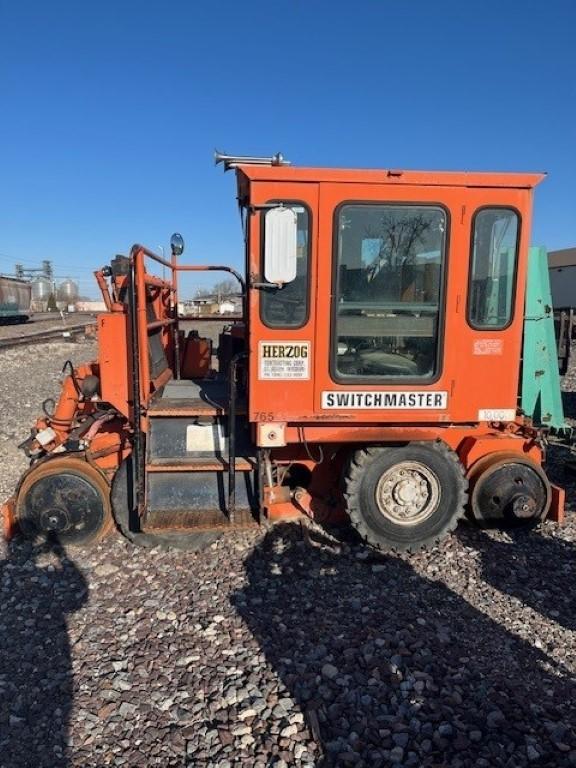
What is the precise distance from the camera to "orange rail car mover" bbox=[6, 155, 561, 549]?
4.00 metres

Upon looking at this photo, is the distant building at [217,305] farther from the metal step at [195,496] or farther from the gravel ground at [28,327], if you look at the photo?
the gravel ground at [28,327]

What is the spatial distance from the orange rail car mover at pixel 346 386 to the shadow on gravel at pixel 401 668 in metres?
0.56

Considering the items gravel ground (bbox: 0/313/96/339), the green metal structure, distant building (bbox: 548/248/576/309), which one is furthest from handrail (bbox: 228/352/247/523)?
distant building (bbox: 548/248/576/309)

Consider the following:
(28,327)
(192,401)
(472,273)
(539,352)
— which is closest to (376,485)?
(192,401)

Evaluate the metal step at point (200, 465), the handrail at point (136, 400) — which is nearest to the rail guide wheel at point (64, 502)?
the handrail at point (136, 400)

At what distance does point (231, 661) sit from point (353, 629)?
2.58 feet

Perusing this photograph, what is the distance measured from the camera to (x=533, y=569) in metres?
4.09

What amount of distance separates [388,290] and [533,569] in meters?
2.38

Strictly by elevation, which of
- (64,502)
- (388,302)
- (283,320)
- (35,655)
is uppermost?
(388,302)

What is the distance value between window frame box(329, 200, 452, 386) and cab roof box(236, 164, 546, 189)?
146mm

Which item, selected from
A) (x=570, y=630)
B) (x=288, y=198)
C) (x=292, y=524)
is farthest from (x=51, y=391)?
(x=570, y=630)

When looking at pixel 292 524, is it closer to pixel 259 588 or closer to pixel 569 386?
pixel 259 588

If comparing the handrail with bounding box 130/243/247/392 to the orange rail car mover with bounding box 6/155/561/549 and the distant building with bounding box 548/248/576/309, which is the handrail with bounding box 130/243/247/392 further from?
the distant building with bounding box 548/248/576/309

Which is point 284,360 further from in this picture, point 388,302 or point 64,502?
point 64,502
